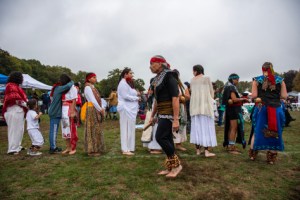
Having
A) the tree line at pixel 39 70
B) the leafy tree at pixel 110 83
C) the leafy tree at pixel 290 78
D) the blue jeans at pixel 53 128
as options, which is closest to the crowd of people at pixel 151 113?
the blue jeans at pixel 53 128

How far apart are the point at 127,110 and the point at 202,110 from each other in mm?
1789

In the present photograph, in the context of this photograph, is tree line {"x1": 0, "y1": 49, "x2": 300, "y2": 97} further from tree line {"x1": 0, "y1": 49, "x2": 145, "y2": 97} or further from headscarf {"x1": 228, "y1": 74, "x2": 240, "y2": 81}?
headscarf {"x1": 228, "y1": 74, "x2": 240, "y2": 81}

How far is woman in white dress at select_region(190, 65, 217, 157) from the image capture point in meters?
5.41

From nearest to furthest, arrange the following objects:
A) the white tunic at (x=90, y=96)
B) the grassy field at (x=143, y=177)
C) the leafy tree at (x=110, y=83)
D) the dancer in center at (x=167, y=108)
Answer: the grassy field at (x=143, y=177) → the dancer in center at (x=167, y=108) → the white tunic at (x=90, y=96) → the leafy tree at (x=110, y=83)

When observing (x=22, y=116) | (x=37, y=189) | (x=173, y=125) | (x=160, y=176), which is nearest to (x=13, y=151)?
(x=22, y=116)

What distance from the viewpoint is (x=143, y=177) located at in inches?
158

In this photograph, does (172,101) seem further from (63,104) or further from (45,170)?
(63,104)

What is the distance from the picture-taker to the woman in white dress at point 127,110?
5.77 meters

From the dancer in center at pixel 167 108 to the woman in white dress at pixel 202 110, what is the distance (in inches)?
62.4

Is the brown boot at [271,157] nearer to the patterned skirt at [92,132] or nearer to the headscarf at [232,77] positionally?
the headscarf at [232,77]

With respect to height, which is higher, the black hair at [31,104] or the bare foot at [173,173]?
the black hair at [31,104]

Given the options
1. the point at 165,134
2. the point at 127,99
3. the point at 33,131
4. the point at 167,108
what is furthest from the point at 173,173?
the point at 33,131

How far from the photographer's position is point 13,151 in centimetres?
591

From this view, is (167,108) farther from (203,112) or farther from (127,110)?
(127,110)
